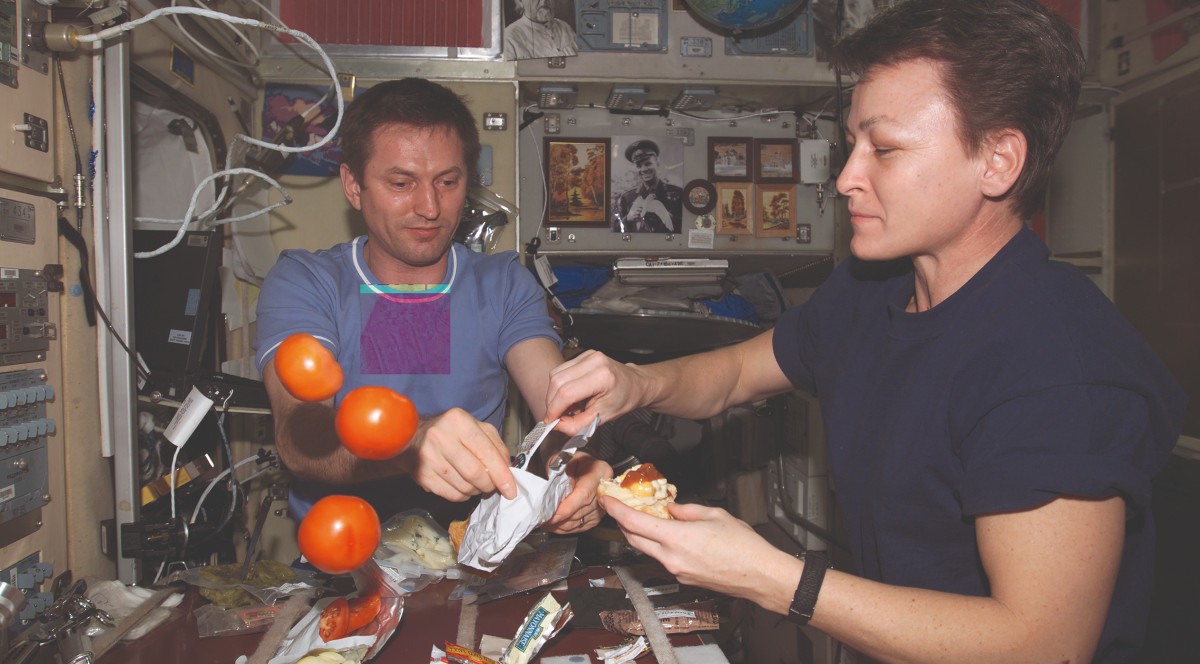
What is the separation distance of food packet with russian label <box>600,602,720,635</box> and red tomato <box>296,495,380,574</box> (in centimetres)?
69

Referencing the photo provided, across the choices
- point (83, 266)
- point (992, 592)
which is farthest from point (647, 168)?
point (992, 592)

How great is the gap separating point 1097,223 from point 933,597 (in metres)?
2.75

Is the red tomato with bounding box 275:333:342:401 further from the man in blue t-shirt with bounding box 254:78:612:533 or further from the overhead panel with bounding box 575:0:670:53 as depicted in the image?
the overhead panel with bounding box 575:0:670:53

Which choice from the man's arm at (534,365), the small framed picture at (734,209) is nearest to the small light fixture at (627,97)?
the small framed picture at (734,209)

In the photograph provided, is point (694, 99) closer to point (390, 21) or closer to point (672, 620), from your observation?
point (390, 21)

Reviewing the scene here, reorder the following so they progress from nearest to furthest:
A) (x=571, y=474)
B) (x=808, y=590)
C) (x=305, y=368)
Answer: (x=305, y=368) → (x=808, y=590) → (x=571, y=474)

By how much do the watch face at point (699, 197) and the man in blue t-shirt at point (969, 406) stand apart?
1.91 metres

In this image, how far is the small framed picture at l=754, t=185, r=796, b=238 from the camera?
3570 millimetres

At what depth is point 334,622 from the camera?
1.47 metres

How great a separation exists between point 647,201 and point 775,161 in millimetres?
690

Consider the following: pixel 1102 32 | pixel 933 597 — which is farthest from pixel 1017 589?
pixel 1102 32

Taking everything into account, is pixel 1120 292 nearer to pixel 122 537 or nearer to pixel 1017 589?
pixel 1017 589

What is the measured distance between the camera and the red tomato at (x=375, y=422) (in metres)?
1.08

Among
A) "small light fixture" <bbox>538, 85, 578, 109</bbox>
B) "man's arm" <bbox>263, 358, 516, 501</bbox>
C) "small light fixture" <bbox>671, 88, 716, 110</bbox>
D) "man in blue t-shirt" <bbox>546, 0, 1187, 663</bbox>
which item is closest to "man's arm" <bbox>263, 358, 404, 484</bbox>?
"man's arm" <bbox>263, 358, 516, 501</bbox>
